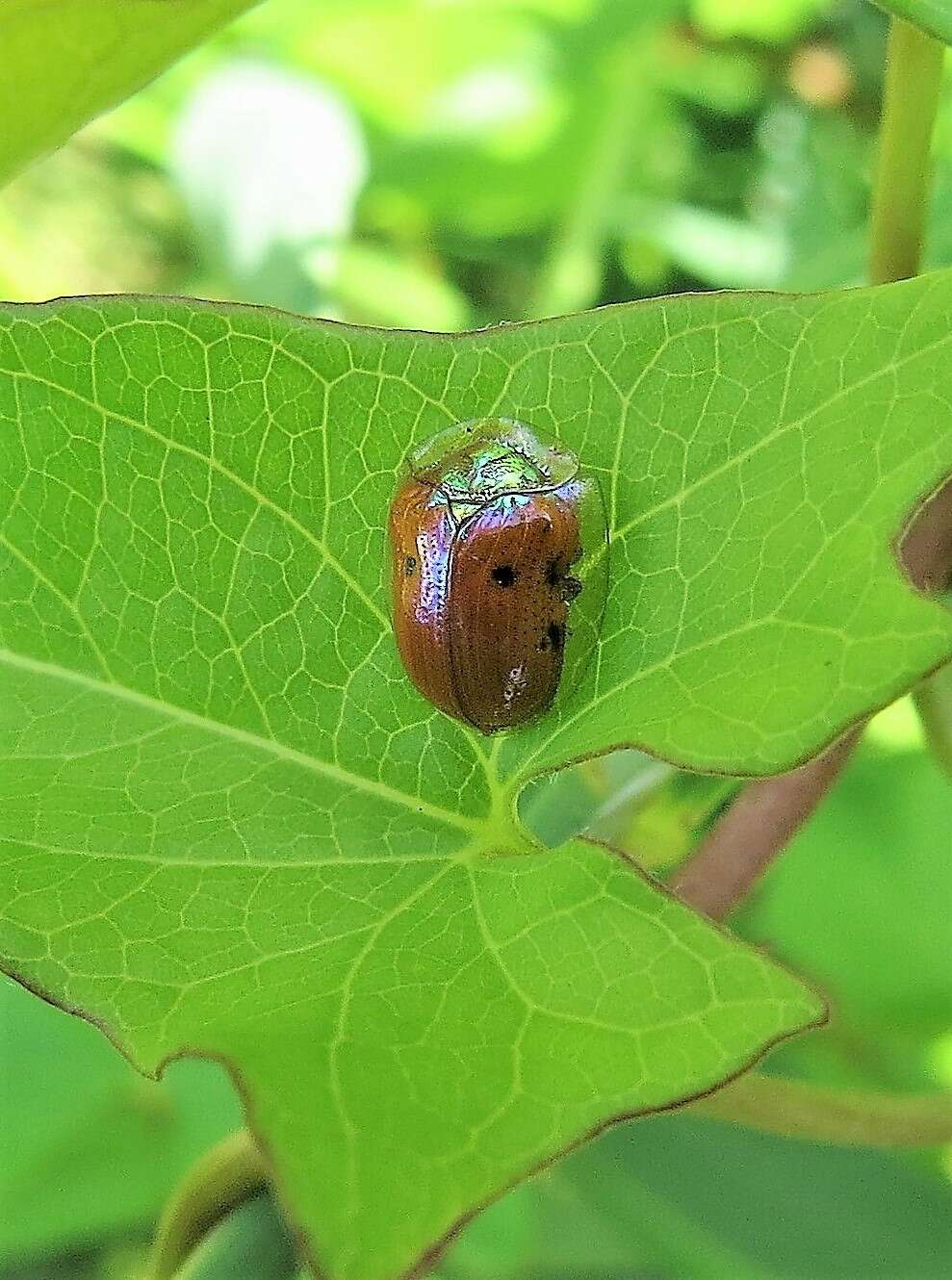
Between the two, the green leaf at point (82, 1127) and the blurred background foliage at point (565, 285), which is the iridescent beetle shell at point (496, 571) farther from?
the green leaf at point (82, 1127)

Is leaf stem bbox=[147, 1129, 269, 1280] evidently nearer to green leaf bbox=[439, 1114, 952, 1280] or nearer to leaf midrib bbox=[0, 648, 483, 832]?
leaf midrib bbox=[0, 648, 483, 832]

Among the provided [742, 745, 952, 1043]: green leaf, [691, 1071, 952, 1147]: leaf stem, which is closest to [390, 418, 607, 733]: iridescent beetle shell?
[691, 1071, 952, 1147]: leaf stem

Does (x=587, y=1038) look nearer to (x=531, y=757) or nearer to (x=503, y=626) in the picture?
(x=531, y=757)

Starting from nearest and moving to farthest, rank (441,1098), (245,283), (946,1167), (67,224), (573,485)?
(441,1098) → (573,485) → (245,283) → (946,1167) → (67,224)

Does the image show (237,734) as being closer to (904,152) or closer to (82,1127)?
(904,152)

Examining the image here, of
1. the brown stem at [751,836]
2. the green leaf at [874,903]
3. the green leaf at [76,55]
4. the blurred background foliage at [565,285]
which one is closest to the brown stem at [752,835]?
the brown stem at [751,836]

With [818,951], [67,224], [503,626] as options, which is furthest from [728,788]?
[67,224]

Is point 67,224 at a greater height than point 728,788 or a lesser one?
greater
